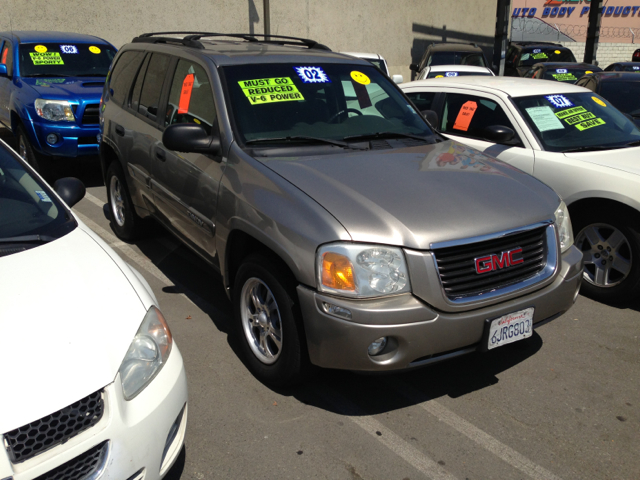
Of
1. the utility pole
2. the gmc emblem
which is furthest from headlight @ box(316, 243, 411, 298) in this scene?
the utility pole

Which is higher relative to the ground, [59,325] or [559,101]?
[559,101]

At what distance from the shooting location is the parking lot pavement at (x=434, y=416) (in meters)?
2.95

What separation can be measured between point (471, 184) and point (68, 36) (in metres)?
7.67

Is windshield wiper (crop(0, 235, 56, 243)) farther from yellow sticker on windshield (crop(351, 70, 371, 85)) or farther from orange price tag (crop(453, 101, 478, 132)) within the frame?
orange price tag (crop(453, 101, 478, 132))

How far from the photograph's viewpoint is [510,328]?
3.24 metres

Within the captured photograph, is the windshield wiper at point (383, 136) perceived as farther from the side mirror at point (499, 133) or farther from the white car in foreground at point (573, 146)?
the side mirror at point (499, 133)

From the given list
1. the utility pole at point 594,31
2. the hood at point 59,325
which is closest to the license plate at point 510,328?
the hood at point 59,325

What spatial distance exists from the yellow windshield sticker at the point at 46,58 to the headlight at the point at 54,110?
1.29m

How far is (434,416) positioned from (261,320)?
1.09m

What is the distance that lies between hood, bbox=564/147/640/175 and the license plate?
202 cm

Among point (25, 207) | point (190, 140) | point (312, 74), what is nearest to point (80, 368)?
point (25, 207)

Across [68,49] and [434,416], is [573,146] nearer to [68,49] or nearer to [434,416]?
[434,416]

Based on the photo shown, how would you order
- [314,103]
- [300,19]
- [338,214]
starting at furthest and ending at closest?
[300,19] < [314,103] < [338,214]

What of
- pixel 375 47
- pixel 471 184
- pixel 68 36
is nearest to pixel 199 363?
pixel 471 184
